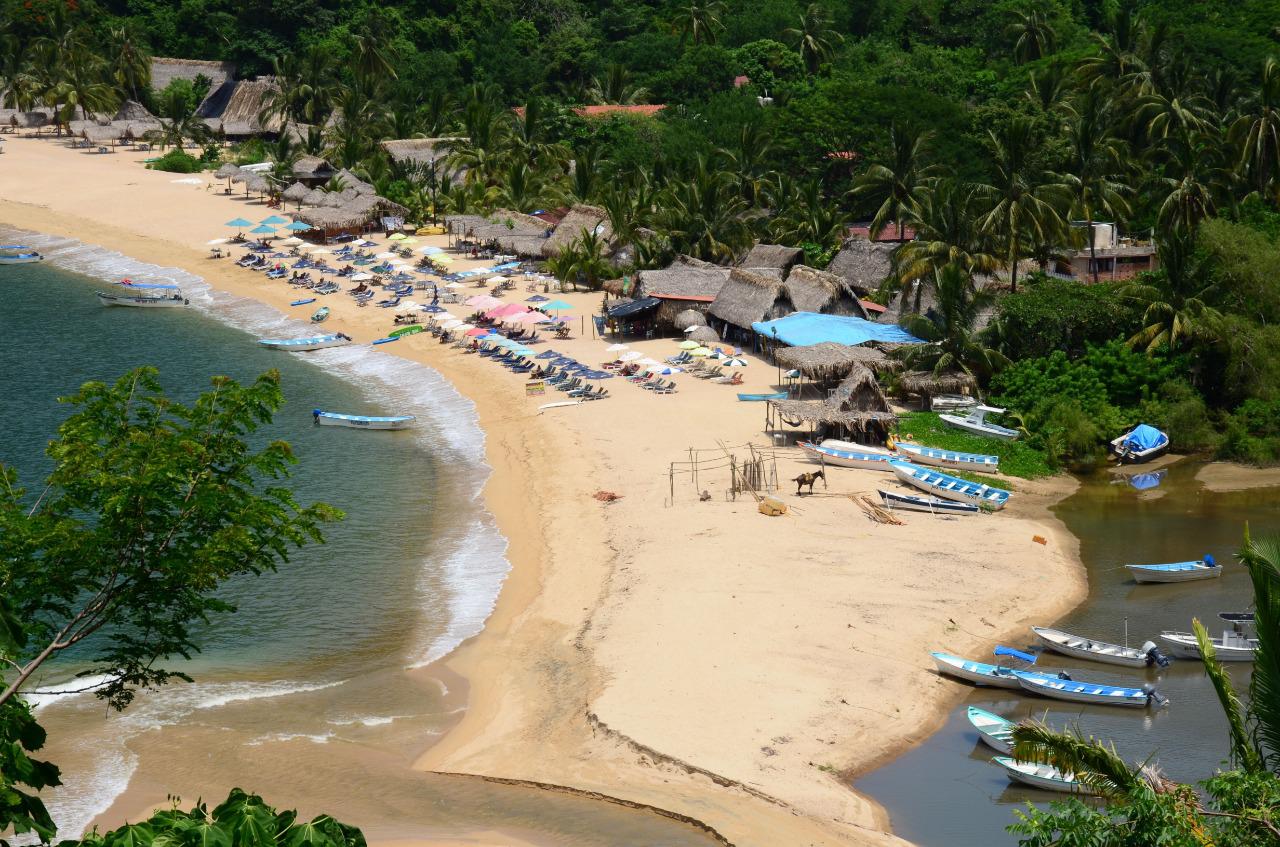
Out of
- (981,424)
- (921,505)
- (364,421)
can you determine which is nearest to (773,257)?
(981,424)

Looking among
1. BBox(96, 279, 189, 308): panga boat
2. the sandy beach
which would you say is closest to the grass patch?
the sandy beach

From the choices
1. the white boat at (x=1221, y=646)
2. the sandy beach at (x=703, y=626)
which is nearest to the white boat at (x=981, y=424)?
the sandy beach at (x=703, y=626)

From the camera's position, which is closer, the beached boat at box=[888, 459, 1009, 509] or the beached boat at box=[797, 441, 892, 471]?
the beached boat at box=[888, 459, 1009, 509]

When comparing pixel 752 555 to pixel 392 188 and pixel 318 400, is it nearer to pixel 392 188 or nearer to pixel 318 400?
pixel 318 400

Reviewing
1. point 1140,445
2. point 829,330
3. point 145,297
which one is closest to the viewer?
point 1140,445

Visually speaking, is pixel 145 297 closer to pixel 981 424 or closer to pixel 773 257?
pixel 773 257

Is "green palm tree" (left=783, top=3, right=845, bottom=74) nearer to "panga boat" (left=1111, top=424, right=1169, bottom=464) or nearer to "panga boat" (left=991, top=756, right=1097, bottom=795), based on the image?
"panga boat" (left=1111, top=424, right=1169, bottom=464)
